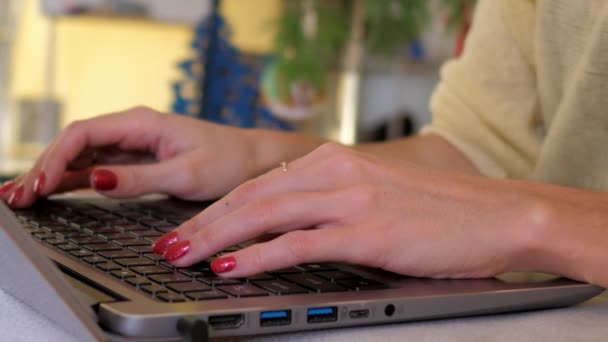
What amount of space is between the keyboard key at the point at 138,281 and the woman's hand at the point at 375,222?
0.05 metres

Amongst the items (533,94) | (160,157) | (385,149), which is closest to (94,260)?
(160,157)

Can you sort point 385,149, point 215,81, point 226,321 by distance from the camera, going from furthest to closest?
point 215,81 → point 385,149 → point 226,321

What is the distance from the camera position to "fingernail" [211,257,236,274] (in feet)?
1.48

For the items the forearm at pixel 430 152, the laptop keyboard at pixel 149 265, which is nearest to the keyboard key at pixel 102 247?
the laptop keyboard at pixel 149 265

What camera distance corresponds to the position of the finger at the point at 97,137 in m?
0.79

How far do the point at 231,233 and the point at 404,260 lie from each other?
0.10 m

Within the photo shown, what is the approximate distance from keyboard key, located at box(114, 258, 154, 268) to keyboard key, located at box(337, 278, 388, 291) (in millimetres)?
110

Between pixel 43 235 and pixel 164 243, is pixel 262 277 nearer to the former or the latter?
pixel 164 243

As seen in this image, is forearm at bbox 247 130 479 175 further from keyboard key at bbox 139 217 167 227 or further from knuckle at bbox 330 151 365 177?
knuckle at bbox 330 151 365 177

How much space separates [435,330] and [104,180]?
0.43 meters

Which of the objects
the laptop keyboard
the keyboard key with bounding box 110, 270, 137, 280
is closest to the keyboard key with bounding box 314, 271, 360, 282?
the laptop keyboard

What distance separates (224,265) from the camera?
1.49 feet

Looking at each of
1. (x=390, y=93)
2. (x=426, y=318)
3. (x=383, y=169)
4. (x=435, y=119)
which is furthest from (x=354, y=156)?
(x=390, y=93)

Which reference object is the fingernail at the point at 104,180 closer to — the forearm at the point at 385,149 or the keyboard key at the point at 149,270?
the forearm at the point at 385,149
